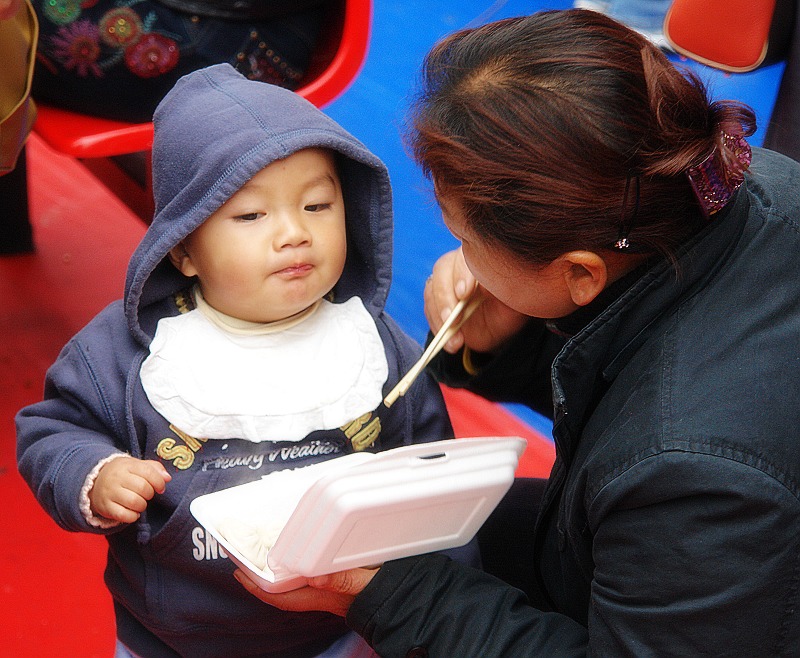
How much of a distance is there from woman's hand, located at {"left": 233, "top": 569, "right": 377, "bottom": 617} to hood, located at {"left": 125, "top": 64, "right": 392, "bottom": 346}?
13.9 inches

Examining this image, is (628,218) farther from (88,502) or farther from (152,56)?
(152,56)

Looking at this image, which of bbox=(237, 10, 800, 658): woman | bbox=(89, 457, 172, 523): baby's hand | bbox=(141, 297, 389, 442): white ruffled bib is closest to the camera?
bbox=(237, 10, 800, 658): woman

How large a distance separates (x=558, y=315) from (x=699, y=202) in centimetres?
23

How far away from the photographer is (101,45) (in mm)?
1659

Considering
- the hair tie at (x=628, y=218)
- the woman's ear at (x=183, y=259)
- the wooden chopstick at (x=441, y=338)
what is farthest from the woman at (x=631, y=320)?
the woman's ear at (x=183, y=259)

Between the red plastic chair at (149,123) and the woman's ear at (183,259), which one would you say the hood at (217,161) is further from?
the red plastic chair at (149,123)

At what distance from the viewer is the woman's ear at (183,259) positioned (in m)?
1.23

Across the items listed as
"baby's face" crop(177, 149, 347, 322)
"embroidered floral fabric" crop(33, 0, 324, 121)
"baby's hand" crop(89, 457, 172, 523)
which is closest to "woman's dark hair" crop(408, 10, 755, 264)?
"baby's face" crop(177, 149, 347, 322)

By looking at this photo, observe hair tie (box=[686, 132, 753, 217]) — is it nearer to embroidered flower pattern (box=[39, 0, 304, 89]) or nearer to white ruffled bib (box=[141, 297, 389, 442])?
white ruffled bib (box=[141, 297, 389, 442])

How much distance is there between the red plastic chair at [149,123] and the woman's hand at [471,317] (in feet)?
2.10

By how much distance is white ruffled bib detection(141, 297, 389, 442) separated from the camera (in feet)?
3.90

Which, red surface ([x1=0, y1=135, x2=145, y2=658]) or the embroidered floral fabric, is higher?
Answer: the embroidered floral fabric

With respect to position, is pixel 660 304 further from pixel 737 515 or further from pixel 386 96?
pixel 386 96

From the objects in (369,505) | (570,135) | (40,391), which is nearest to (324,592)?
(369,505)
